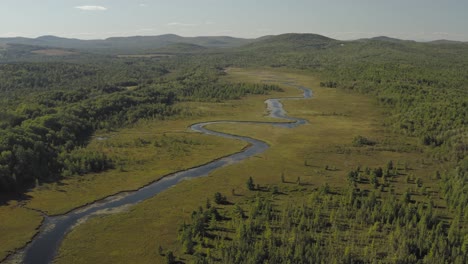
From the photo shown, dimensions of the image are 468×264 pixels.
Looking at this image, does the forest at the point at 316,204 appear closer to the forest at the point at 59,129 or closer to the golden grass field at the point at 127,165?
the forest at the point at 59,129

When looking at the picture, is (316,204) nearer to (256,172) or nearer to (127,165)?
(256,172)

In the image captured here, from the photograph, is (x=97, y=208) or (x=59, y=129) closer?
(x=97, y=208)

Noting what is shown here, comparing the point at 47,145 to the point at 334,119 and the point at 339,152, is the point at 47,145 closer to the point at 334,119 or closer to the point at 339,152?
the point at 339,152

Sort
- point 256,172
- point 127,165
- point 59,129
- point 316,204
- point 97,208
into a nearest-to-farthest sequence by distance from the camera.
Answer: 1. point 316,204
2. point 97,208
3. point 256,172
4. point 127,165
5. point 59,129

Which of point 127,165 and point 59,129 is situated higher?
point 59,129

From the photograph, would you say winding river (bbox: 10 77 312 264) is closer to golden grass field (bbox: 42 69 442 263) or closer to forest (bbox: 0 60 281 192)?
golden grass field (bbox: 42 69 442 263)

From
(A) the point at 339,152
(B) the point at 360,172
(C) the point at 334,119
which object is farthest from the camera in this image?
(C) the point at 334,119

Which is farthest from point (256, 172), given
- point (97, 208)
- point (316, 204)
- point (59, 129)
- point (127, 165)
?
point (59, 129)

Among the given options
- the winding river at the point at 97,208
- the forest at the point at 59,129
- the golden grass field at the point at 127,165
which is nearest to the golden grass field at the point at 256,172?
the winding river at the point at 97,208

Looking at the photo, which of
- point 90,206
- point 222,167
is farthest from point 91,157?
point 222,167
